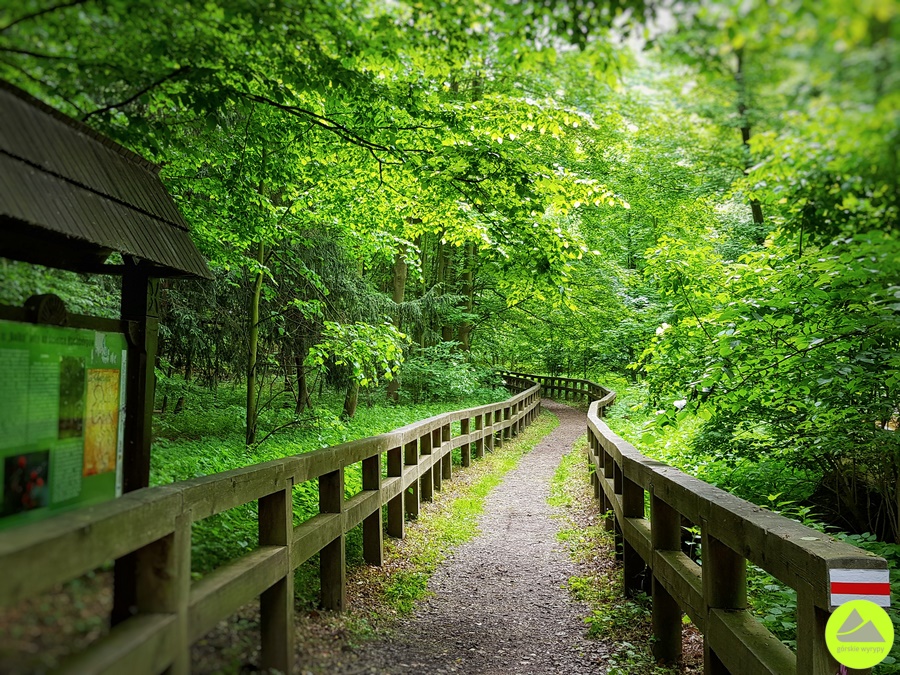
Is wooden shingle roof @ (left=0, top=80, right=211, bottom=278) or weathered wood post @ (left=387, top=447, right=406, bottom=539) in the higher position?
wooden shingle roof @ (left=0, top=80, right=211, bottom=278)

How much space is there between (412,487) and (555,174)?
160 inches

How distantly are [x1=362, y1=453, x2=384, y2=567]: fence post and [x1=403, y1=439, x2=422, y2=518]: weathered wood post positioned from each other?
173 cm

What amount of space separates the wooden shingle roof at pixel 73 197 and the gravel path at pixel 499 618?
244 centimetres

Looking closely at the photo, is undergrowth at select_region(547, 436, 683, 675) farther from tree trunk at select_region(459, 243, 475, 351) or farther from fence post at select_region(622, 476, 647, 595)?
tree trunk at select_region(459, 243, 475, 351)

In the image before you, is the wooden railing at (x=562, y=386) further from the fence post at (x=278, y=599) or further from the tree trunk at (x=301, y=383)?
the fence post at (x=278, y=599)

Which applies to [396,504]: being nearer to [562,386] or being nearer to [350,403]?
[350,403]

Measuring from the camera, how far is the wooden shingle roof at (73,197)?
2041 mm

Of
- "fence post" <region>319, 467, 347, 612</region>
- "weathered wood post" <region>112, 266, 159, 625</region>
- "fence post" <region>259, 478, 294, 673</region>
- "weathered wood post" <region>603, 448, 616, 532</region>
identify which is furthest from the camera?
"weathered wood post" <region>603, 448, 616, 532</region>

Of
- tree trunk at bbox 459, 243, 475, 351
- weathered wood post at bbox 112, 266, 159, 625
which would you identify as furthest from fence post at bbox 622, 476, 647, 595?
tree trunk at bbox 459, 243, 475, 351

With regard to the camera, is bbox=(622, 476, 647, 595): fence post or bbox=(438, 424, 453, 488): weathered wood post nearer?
bbox=(622, 476, 647, 595): fence post

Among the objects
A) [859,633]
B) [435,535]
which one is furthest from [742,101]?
[435,535]

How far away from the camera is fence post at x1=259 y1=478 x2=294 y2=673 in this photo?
2893 millimetres

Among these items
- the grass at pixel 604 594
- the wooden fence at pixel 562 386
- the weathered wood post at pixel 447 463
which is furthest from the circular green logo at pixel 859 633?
the wooden fence at pixel 562 386

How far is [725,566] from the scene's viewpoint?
118 inches
